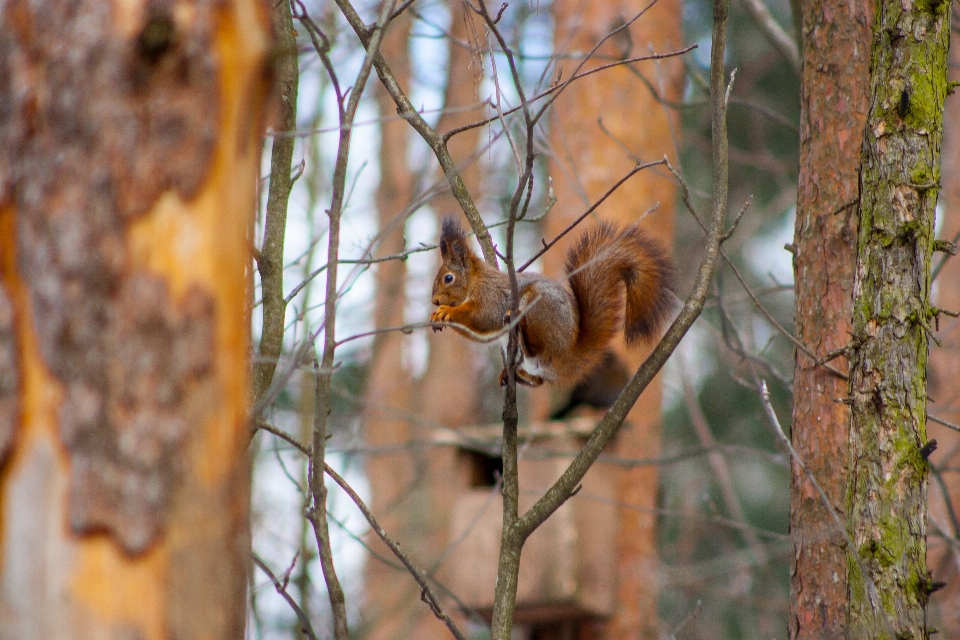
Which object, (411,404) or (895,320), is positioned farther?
(411,404)

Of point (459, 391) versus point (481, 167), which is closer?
point (459, 391)

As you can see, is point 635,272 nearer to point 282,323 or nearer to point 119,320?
point 282,323

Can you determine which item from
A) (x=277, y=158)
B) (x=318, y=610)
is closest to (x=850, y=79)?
(x=277, y=158)

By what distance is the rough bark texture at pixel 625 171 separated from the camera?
13.1ft

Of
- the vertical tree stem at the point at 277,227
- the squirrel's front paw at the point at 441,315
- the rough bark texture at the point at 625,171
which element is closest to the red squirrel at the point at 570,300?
the squirrel's front paw at the point at 441,315

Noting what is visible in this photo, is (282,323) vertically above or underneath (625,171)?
underneath

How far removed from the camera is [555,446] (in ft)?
12.0

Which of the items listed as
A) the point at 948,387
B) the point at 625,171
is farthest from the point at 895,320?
the point at 948,387

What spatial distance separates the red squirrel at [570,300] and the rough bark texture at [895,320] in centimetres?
86

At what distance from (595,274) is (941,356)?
2.68m

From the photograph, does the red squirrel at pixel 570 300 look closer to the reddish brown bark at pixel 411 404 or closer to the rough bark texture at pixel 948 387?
the rough bark texture at pixel 948 387

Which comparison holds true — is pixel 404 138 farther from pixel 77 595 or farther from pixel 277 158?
pixel 77 595

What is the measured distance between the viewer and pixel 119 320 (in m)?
1.00

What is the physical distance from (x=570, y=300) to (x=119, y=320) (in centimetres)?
199
